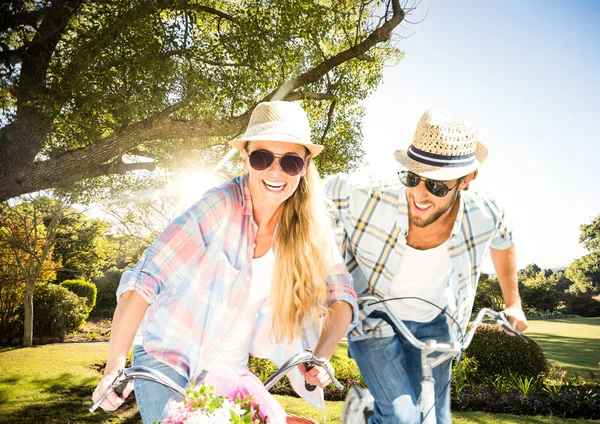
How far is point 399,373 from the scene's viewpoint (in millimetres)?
2701

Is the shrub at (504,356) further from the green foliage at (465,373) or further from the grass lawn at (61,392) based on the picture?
the grass lawn at (61,392)

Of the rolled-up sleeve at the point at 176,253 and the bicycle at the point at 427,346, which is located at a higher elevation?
the rolled-up sleeve at the point at 176,253

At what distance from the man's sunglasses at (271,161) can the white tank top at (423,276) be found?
0.92 metres

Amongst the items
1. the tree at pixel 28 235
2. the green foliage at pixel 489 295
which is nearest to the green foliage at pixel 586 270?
the green foliage at pixel 489 295

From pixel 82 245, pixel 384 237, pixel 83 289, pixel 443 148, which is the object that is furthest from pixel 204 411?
pixel 83 289

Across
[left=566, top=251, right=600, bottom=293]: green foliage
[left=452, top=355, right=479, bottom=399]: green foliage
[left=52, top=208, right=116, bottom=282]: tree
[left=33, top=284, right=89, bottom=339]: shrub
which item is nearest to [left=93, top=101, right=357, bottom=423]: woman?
[left=452, top=355, right=479, bottom=399]: green foliage

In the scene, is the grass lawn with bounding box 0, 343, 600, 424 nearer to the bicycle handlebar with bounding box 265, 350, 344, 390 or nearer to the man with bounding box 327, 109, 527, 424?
the man with bounding box 327, 109, 527, 424

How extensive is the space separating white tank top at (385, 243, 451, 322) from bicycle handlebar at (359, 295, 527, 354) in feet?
0.78

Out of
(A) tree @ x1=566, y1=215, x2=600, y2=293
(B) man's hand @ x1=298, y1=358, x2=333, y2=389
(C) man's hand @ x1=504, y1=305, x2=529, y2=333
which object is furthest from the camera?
(A) tree @ x1=566, y1=215, x2=600, y2=293

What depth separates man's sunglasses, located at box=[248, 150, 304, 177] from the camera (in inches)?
98.7

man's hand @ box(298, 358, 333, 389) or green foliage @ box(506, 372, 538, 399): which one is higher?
man's hand @ box(298, 358, 333, 389)

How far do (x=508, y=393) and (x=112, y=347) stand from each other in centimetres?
833

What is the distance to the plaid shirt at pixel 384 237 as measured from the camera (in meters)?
2.84

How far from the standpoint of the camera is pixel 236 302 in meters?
2.45
